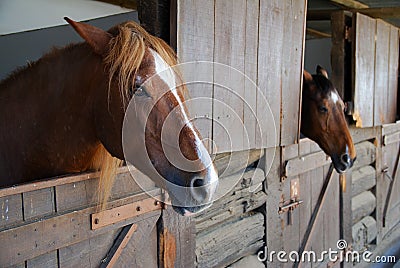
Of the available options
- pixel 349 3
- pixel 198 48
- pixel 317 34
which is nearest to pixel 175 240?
pixel 198 48

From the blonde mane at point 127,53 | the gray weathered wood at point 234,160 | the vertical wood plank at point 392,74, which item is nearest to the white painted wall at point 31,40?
the gray weathered wood at point 234,160

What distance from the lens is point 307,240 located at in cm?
327

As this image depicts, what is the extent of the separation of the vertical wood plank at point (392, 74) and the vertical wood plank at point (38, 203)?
375 centimetres

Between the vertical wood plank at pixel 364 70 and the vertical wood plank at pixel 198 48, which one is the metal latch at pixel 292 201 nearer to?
the vertical wood plank at pixel 364 70

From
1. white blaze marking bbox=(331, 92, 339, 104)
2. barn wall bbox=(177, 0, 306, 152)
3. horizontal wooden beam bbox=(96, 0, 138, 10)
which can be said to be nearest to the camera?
barn wall bbox=(177, 0, 306, 152)

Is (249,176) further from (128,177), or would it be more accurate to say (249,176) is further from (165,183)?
(165,183)

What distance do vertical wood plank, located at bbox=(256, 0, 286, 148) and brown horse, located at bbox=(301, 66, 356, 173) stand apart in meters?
0.54

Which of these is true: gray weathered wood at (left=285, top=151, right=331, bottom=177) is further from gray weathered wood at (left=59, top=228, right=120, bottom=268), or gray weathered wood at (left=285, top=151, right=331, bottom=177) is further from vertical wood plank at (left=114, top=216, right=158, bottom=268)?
gray weathered wood at (left=59, top=228, right=120, bottom=268)

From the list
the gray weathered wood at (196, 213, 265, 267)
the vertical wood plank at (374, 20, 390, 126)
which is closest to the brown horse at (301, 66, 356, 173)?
the gray weathered wood at (196, 213, 265, 267)

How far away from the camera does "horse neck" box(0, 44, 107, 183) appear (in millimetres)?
1484

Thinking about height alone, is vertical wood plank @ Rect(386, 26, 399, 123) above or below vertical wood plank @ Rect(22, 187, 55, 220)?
above

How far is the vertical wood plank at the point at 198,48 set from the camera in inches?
72.6

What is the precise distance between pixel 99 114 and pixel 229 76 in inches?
35.2

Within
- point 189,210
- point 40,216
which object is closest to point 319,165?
point 189,210
